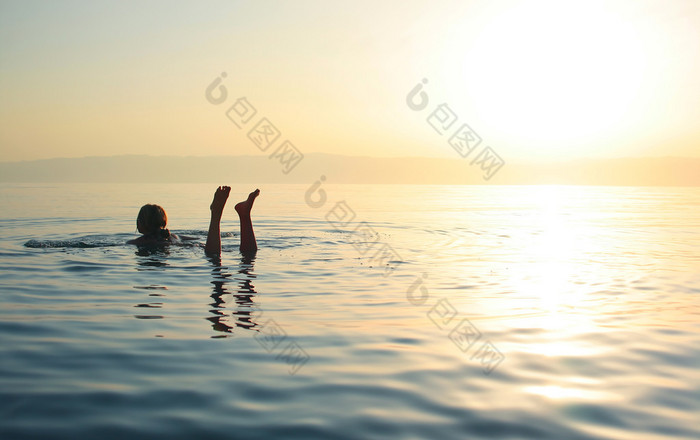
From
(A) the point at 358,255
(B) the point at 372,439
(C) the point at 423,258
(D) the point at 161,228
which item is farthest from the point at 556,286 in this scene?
(D) the point at 161,228

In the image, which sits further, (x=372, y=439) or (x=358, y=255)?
(x=358, y=255)

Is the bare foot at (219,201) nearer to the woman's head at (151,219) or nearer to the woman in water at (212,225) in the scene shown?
the woman in water at (212,225)

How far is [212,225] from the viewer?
12.3m

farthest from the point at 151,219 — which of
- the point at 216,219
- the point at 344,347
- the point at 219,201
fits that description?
the point at 344,347

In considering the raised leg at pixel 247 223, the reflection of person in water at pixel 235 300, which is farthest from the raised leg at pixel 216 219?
the reflection of person in water at pixel 235 300

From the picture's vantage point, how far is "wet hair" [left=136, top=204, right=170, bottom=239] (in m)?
12.7

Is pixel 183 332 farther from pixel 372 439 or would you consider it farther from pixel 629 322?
pixel 629 322

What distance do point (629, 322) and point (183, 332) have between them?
5129mm

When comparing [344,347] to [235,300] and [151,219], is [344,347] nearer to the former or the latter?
[235,300]

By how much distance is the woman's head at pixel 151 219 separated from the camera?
12711 mm

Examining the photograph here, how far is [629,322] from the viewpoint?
7203mm

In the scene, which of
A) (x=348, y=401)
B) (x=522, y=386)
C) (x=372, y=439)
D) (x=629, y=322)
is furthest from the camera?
(x=629, y=322)

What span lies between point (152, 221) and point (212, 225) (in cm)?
150

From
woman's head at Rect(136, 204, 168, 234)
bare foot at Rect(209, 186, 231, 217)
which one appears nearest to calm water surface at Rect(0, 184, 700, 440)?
woman's head at Rect(136, 204, 168, 234)
